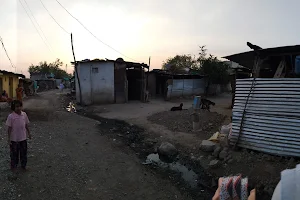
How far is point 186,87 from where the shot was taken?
2773cm

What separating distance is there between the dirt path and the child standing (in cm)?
31

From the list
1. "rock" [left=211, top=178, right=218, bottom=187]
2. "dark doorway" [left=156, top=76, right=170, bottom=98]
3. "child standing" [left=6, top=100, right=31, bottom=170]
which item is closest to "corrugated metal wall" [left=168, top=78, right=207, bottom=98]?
"dark doorway" [left=156, top=76, right=170, bottom=98]

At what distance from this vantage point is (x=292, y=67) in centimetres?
727

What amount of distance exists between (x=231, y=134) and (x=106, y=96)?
14.2 m

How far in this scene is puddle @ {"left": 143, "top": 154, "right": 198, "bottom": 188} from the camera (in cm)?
645

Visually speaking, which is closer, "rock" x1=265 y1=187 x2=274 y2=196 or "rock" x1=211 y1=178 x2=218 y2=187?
"rock" x1=265 y1=187 x2=274 y2=196

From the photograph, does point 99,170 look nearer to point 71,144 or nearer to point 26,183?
point 26,183

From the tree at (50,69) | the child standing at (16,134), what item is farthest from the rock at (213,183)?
the tree at (50,69)

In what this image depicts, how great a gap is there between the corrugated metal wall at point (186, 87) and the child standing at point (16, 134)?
20.2 m

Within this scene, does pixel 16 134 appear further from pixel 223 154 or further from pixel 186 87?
pixel 186 87

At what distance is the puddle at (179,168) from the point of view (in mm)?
6449

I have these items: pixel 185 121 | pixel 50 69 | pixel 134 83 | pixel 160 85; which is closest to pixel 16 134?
pixel 185 121

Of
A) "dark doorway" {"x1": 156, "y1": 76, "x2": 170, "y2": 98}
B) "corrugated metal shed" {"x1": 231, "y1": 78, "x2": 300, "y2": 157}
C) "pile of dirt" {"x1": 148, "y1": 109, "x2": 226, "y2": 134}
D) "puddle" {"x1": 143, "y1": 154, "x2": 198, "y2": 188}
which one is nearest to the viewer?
"corrugated metal shed" {"x1": 231, "y1": 78, "x2": 300, "y2": 157}

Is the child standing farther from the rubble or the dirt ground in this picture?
the rubble
